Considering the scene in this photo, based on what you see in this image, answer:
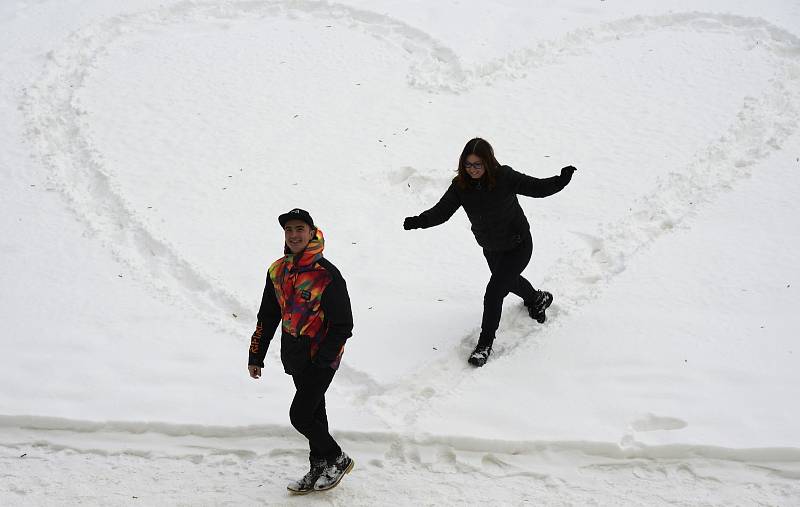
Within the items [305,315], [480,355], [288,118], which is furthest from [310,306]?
[288,118]

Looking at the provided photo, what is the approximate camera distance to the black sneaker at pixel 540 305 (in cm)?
615

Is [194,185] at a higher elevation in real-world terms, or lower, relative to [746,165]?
lower

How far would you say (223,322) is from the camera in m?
6.35

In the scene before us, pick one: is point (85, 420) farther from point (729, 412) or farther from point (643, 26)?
point (643, 26)

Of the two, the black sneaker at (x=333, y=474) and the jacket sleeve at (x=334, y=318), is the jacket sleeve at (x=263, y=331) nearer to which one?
the jacket sleeve at (x=334, y=318)

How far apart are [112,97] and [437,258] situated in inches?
185

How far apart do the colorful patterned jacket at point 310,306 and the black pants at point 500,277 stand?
1655mm

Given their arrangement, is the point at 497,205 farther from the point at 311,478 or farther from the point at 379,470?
the point at 311,478

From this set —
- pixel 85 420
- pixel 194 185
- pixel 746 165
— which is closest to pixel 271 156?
pixel 194 185

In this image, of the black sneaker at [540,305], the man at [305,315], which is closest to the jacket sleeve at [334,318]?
the man at [305,315]

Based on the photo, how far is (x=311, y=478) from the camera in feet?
15.6

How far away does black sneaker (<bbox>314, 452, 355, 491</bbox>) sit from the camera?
477cm

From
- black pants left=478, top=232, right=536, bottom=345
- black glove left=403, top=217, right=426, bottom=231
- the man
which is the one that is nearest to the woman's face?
black glove left=403, top=217, right=426, bottom=231

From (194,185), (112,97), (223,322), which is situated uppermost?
(112,97)
